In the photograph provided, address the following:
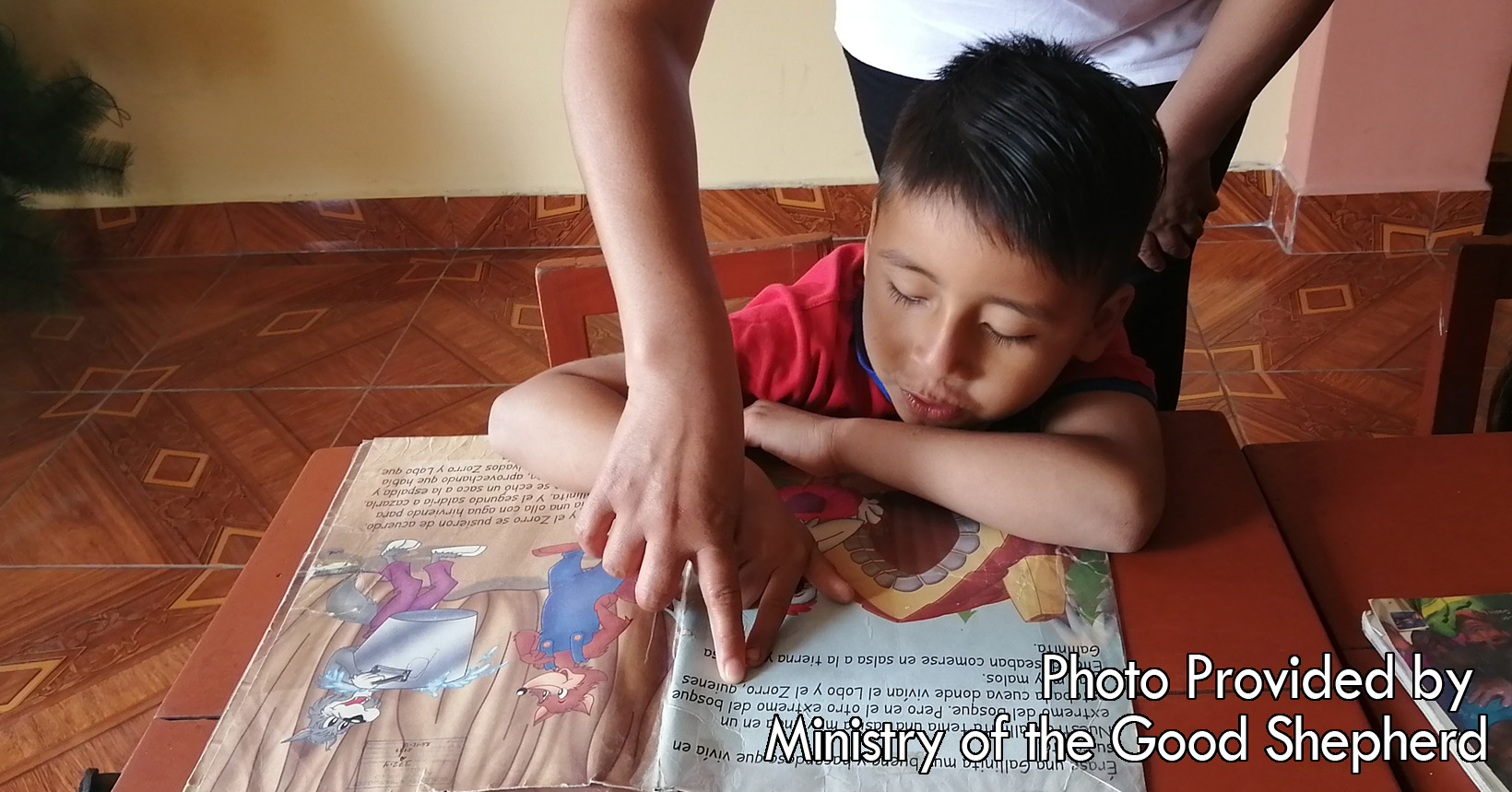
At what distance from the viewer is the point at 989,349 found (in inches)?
25.0

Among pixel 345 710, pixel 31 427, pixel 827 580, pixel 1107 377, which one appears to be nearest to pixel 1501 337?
pixel 1107 377

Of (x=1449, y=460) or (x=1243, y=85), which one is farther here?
(x=1243, y=85)

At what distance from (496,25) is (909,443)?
5.26 ft

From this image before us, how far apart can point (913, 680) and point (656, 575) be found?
129 millimetres

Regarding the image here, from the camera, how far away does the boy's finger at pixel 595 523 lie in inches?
20.6

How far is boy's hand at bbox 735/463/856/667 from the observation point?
21.5 inches

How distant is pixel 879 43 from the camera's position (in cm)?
93

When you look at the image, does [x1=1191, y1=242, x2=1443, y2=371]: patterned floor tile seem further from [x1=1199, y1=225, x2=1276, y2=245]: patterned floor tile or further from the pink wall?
the pink wall

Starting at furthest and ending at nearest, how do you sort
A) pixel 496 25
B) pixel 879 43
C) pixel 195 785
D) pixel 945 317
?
pixel 496 25, pixel 879 43, pixel 945 317, pixel 195 785

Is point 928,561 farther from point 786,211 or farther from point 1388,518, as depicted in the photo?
point 786,211

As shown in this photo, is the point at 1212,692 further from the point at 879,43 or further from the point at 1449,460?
the point at 879,43

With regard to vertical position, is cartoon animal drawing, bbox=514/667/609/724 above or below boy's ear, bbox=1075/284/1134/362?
below

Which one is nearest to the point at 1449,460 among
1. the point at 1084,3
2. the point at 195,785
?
the point at 1084,3

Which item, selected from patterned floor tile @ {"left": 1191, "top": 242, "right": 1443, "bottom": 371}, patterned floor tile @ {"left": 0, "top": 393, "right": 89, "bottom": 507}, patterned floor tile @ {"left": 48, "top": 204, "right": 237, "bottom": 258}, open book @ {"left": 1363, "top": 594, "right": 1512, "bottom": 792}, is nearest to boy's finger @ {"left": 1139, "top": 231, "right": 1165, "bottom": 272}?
open book @ {"left": 1363, "top": 594, "right": 1512, "bottom": 792}
